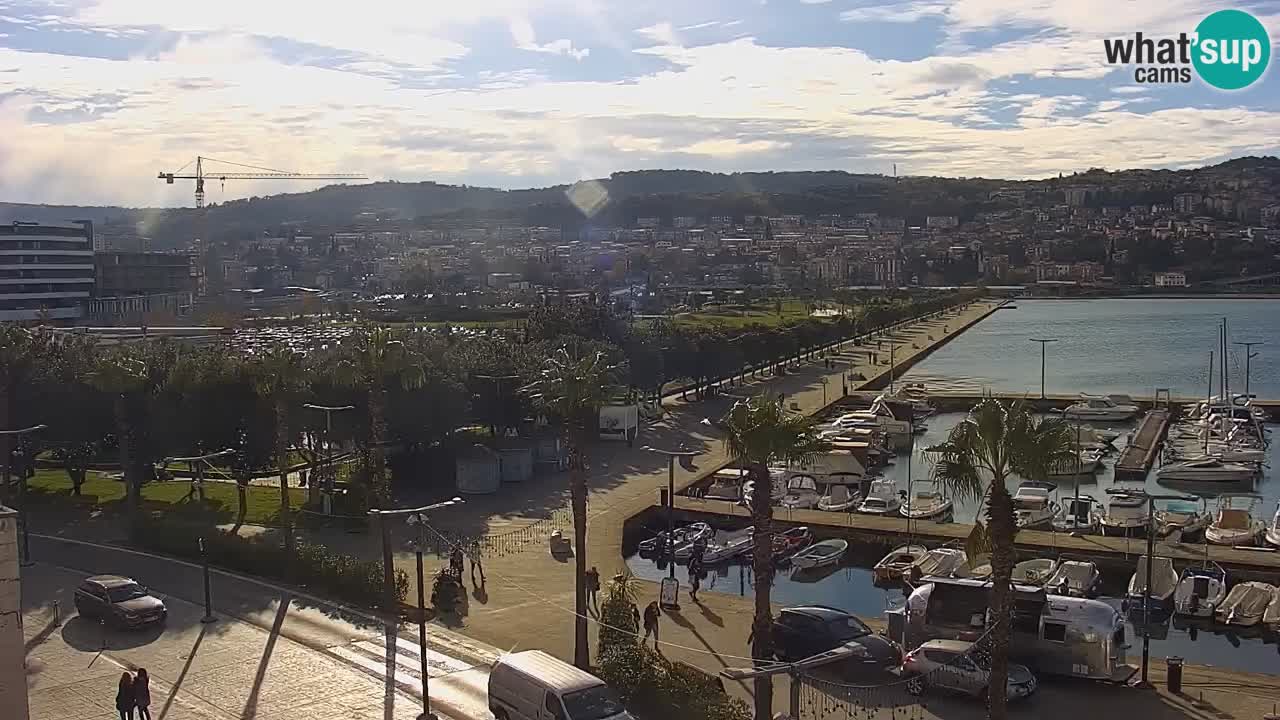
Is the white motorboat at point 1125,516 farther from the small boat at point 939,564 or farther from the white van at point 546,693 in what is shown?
the white van at point 546,693

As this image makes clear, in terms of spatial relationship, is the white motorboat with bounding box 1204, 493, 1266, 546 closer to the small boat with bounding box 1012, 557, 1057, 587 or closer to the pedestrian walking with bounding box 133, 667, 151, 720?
the small boat with bounding box 1012, 557, 1057, 587

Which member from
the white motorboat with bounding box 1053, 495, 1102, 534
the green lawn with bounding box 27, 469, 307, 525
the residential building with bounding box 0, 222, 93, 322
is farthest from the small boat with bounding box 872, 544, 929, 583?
the residential building with bounding box 0, 222, 93, 322

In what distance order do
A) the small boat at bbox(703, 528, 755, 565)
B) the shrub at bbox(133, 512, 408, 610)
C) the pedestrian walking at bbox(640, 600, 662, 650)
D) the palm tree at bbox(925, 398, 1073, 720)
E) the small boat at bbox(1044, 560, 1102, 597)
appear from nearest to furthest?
the palm tree at bbox(925, 398, 1073, 720)
the pedestrian walking at bbox(640, 600, 662, 650)
the shrub at bbox(133, 512, 408, 610)
the small boat at bbox(1044, 560, 1102, 597)
the small boat at bbox(703, 528, 755, 565)

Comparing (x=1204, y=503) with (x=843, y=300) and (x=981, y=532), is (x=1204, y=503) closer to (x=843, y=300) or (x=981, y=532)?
(x=981, y=532)

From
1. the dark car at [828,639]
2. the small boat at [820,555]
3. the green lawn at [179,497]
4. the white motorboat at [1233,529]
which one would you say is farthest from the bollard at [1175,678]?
the green lawn at [179,497]

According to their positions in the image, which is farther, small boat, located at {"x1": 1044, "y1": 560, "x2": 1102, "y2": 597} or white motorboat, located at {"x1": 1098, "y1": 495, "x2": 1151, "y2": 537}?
white motorboat, located at {"x1": 1098, "y1": 495, "x2": 1151, "y2": 537}

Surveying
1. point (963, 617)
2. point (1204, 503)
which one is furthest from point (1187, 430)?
point (963, 617)
